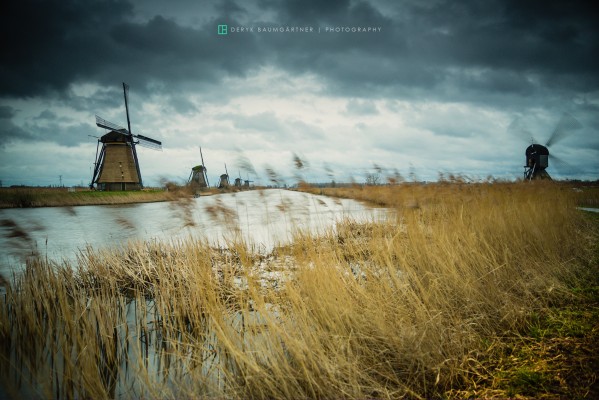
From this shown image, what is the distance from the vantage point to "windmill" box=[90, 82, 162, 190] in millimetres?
28172

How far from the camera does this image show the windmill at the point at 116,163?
2817 centimetres

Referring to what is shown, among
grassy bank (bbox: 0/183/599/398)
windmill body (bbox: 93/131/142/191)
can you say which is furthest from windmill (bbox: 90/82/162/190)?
grassy bank (bbox: 0/183/599/398)

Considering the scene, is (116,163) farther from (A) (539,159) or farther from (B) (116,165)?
(A) (539,159)

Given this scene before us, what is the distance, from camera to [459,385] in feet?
5.66

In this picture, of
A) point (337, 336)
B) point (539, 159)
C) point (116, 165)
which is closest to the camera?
point (337, 336)

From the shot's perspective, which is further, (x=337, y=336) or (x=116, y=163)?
(x=116, y=163)

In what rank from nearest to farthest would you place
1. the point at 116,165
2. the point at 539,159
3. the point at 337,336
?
the point at 337,336 < the point at 539,159 < the point at 116,165

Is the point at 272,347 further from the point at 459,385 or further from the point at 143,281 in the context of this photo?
the point at 143,281

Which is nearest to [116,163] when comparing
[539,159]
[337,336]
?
[337,336]

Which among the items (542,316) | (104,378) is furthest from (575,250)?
(104,378)

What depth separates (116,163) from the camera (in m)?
28.4

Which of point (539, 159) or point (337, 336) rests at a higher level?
point (539, 159)

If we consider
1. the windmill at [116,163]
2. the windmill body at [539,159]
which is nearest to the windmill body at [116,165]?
the windmill at [116,163]

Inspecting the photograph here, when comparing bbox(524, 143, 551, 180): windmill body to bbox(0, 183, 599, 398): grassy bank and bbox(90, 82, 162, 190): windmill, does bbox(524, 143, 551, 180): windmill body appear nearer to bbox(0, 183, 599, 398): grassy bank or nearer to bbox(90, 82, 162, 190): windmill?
bbox(0, 183, 599, 398): grassy bank
